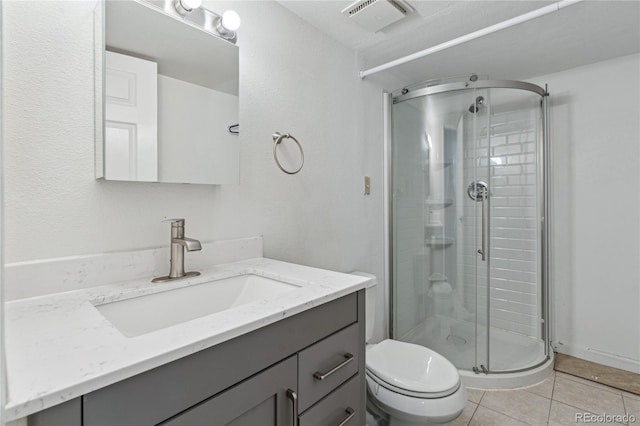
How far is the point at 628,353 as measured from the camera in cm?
216

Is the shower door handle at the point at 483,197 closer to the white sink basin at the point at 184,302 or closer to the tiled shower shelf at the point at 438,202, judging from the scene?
the tiled shower shelf at the point at 438,202

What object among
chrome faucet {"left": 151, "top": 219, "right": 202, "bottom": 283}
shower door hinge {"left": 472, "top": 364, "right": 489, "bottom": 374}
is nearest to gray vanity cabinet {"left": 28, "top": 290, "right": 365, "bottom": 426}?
chrome faucet {"left": 151, "top": 219, "right": 202, "bottom": 283}

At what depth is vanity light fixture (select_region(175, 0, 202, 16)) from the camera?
1.11 m

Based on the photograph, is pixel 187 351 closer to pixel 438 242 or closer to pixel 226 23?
pixel 226 23

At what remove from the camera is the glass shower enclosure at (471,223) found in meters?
2.14

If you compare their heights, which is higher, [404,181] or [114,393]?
[404,181]

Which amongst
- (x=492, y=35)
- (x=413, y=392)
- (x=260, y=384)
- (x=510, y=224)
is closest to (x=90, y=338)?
(x=260, y=384)

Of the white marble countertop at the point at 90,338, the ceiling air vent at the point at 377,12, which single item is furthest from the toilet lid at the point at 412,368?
the ceiling air vent at the point at 377,12

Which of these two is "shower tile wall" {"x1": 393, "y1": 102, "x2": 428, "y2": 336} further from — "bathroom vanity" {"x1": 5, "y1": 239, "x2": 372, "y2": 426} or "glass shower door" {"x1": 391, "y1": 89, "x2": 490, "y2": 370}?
"bathroom vanity" {"x1": 5, "y1": 239, "x2": 372, "y2": 426}

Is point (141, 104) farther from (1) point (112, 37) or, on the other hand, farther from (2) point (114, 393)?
(2) point (114, 393)

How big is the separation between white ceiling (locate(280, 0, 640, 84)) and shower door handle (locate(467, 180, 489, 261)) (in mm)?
855

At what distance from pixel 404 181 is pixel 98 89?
1831 millimetres

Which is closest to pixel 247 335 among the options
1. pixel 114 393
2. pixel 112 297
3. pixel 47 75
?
pixel 114 393

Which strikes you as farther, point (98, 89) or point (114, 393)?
point (98, 89)
